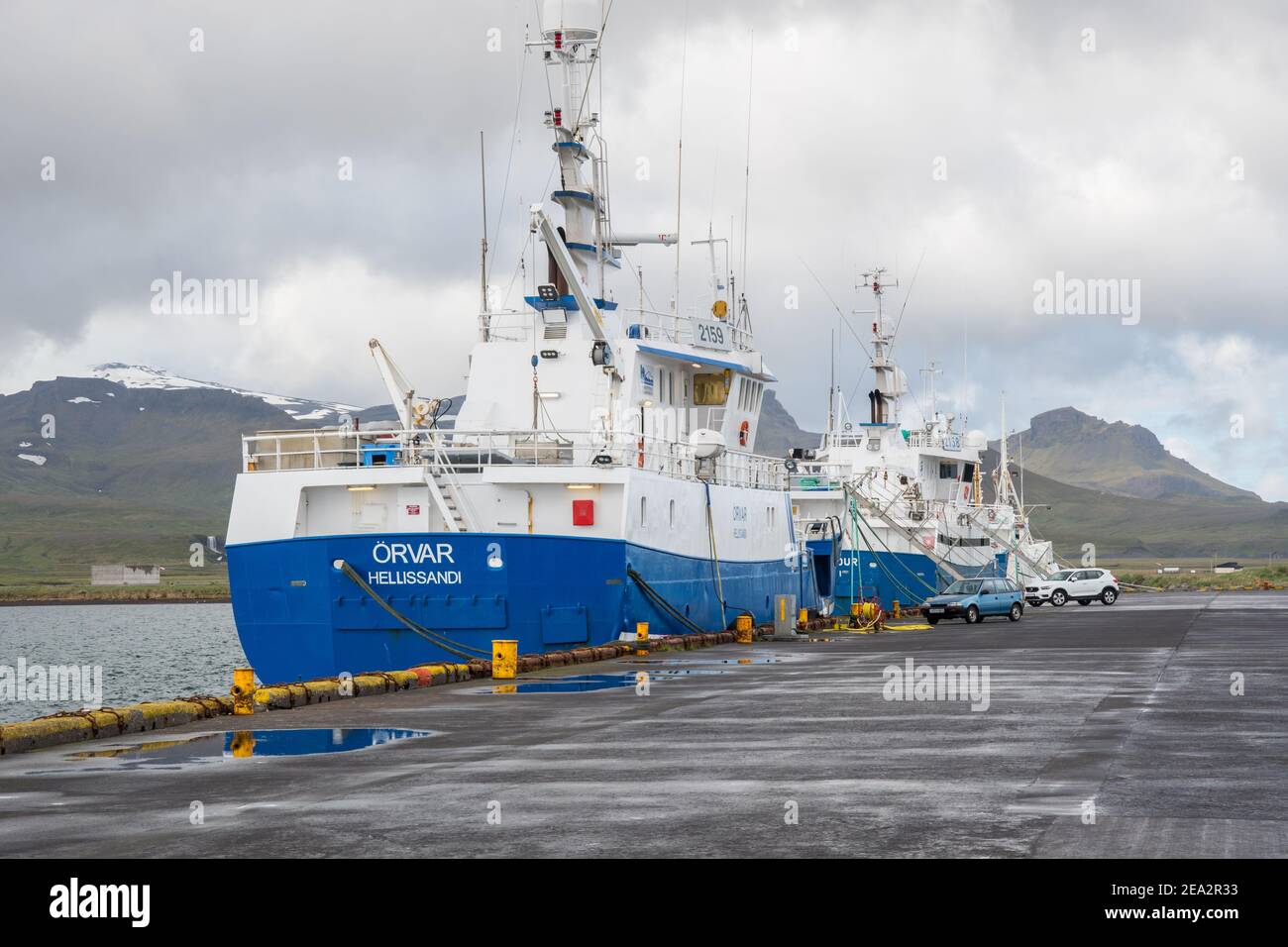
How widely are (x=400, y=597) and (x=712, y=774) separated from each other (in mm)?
16421

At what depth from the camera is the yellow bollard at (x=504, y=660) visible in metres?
25.7

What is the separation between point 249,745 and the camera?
16828mm

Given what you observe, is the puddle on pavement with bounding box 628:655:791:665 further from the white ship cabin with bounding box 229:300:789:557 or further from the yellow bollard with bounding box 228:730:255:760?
the yellow bollard with bounding box 228:730:255:760

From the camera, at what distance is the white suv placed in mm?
71812

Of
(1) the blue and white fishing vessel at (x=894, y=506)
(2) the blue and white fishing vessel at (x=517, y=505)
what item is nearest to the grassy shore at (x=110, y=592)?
(1) the blue and white fishing vessel at (x=894, y=506)

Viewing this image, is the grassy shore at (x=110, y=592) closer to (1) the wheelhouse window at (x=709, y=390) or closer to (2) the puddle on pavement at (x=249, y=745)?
(1) the wheelhouse window at (x=709, y=390)

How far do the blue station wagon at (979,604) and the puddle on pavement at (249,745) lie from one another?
122 ft

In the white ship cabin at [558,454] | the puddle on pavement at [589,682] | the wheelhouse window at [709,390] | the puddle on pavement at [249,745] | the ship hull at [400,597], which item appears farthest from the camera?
the wheelhouse window at [709,390]

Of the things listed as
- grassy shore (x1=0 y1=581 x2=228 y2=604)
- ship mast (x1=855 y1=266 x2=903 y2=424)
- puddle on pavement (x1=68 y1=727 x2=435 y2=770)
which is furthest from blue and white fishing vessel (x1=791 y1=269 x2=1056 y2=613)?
grassy shore (x1=0 y1=581 x2=228 y2=604)

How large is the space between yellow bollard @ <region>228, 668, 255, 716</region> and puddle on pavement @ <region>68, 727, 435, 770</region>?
68.7 inches

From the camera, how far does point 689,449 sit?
40000mm

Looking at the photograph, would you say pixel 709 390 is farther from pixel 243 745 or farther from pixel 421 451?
pixel 243 745

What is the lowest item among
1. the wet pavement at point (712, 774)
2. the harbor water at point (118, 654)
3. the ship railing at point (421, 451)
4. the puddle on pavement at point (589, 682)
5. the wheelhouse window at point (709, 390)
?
the harbor water at point (118, 654)

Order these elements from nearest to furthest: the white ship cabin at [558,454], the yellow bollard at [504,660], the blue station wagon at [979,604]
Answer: the yellow bollard at [504,660] → the white ship cabin at [558,454] → the blue station wagon at [979,604]
